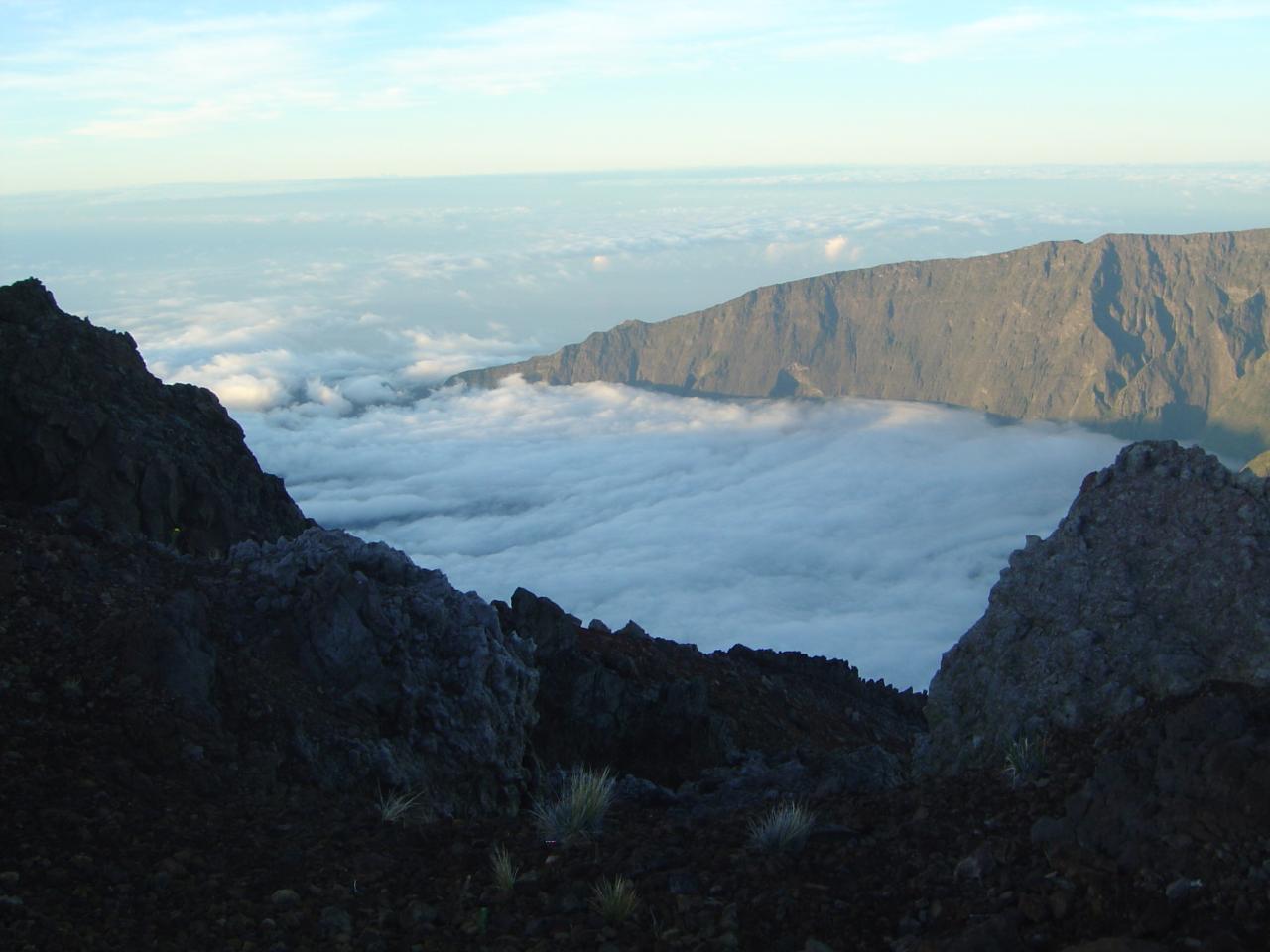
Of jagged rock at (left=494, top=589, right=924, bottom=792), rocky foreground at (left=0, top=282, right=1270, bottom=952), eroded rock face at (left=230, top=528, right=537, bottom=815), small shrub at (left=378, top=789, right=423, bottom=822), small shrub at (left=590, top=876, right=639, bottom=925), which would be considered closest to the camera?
rocky foreground at (left=0, top=282, right=1270, bottom=952)

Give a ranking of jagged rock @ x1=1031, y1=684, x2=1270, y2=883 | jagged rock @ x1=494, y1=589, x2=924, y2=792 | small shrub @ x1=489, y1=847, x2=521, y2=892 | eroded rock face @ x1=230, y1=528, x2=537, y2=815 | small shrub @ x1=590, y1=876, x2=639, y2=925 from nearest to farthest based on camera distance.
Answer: jagged rock @ x1=1031, y1=684, x2=1270, y2=883 → small shrub @ x1=590, y1=876, x2=639, y2=925 → small shrub @ x1=489, y1=847, x2=521, y2=892 → eroded rock face @ x1=230, y1=528, x2=537, y2=815 → jagged rock @ x1=494, y1=589, x2=924, y2=792

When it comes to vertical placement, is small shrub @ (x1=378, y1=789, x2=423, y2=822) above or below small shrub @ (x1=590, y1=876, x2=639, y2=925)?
below

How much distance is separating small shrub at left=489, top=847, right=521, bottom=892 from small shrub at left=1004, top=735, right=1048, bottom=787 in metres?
3.08

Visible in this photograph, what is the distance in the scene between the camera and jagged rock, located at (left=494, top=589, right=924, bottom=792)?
1285 cm

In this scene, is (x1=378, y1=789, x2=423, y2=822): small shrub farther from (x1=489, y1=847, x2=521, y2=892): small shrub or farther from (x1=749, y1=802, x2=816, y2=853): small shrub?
(x1=749, y1=802, x2=816, y2=853): small shrub

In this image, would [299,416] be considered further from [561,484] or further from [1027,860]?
[1027,860]

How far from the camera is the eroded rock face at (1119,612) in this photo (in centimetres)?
791

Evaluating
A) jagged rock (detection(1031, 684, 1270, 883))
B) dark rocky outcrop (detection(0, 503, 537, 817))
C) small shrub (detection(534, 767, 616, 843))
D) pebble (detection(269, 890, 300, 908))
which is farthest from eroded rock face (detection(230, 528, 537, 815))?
jagged rock (detection(1031, 684, 1270, 883))

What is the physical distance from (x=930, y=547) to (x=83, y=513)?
142628 millimetres

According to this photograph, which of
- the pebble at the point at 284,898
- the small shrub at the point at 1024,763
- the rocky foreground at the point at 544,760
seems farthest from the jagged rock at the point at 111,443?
the small shrub at the point at 1024,763

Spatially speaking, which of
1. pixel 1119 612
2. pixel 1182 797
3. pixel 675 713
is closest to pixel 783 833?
pixel 1182 797

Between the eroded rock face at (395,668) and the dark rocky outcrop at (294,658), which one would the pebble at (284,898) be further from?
the eroded rock face at (395,668)

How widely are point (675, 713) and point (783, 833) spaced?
6.92 metres

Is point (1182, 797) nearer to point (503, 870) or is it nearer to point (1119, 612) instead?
→ point (1119, 612)
